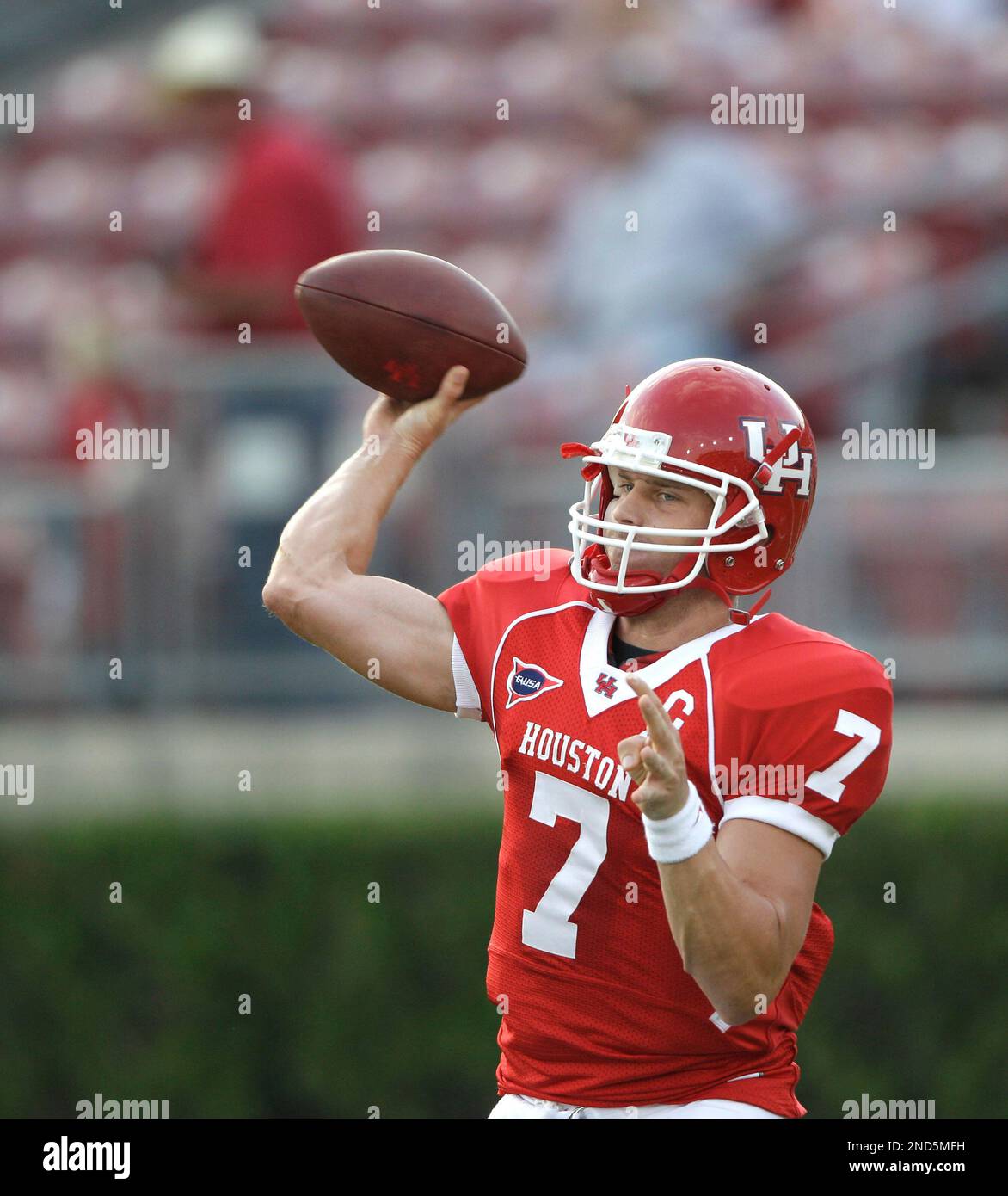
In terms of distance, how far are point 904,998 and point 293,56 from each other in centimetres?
621

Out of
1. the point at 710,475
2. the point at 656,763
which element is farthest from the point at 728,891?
the point at 710,475

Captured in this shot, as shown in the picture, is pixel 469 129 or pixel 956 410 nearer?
pixel 956 410

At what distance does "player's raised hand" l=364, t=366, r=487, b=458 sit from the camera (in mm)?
3225

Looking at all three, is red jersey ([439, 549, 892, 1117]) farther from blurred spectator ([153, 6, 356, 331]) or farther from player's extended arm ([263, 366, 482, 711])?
blurred spectator ([153, 6, 356, 331])

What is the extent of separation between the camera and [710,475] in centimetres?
290

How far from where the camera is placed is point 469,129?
356 inches

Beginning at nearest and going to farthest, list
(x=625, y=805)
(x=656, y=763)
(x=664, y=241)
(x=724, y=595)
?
(x=656, y=763) → (x=625, y=805) → (x=724, y=595) → (x=664, y=241)

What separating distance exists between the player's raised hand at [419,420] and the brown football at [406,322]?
0.02 meters

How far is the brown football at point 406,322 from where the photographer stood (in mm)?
3207

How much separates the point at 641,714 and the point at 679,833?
0.24m

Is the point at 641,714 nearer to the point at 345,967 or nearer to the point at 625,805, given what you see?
the point at 625,805

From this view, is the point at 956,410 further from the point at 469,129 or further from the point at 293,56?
the point at 293,56

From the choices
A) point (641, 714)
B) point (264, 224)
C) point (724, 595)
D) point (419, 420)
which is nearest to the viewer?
point (641, 714)
